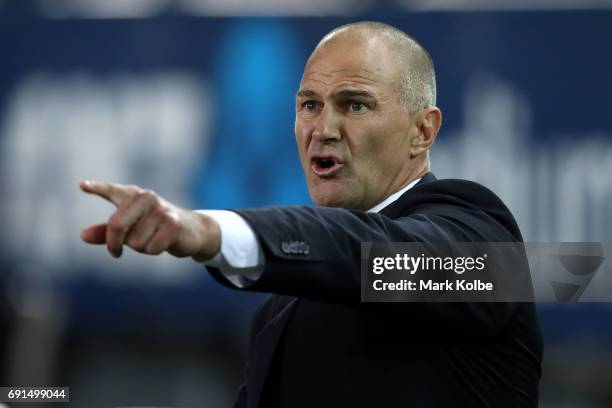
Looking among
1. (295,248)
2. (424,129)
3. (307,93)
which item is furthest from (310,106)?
(295,248)

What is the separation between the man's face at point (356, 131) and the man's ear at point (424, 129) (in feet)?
0.19

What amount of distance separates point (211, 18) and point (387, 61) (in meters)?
3.34

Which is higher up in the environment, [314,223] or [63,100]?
[63,100]

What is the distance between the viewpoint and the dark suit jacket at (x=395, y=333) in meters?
2.61

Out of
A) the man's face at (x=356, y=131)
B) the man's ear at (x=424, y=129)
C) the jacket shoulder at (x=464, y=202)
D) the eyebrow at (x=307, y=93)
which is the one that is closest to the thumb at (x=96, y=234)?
the jacket shoulder at (x=464, y=202)

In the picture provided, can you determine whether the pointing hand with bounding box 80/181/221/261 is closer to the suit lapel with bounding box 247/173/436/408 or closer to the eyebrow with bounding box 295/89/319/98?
the suit lapel with bounding box 247/173/436/408

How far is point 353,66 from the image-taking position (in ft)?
11.8

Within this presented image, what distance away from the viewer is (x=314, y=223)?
2.58 m

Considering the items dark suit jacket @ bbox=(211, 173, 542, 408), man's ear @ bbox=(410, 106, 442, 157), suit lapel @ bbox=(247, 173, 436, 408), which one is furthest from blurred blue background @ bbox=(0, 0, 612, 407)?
dark suit jacket @ bbox=(211, 173, 542, 408)

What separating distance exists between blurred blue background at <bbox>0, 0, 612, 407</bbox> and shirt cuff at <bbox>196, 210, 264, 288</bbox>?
403 cm

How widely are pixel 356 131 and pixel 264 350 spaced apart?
0.73 metres

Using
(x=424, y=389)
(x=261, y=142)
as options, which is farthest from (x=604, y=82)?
(x=424, y=389)

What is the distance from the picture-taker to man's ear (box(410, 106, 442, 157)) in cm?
375

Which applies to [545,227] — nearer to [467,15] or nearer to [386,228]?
[467,15]
